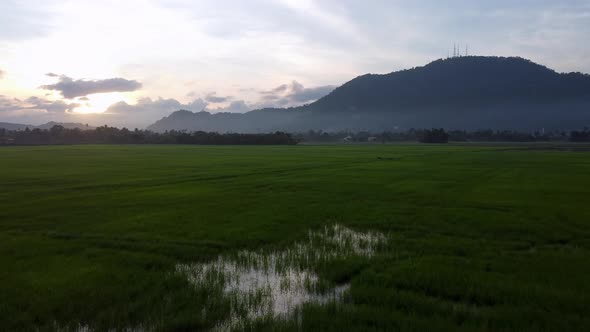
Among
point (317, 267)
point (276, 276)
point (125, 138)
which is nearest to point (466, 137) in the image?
point (125, 138)

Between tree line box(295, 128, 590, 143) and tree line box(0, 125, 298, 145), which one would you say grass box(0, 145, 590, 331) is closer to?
tree line box(0, 125, 298, 145)

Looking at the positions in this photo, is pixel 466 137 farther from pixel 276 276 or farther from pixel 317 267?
pixel 276 276

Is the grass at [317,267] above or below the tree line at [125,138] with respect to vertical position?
below

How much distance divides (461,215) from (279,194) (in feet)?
30.4

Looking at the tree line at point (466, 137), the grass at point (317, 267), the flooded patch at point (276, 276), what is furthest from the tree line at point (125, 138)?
the flooded patch at point (276, 276)

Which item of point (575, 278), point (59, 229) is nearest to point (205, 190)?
point (59, 229)

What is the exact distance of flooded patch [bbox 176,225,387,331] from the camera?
7.03 m

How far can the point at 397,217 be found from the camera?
46.8 ft

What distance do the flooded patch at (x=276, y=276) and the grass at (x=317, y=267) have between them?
31 centimetres

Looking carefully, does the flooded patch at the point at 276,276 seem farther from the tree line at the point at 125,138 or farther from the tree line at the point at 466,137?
the tree line at the point at 466,137

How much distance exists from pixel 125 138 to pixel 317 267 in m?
131

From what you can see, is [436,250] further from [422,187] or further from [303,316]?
[422,187]

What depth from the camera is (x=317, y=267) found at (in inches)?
361

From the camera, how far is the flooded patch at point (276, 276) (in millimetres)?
7031
